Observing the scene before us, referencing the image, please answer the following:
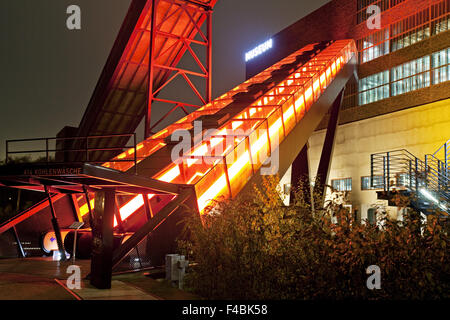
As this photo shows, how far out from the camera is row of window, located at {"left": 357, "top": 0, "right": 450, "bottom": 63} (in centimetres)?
2702

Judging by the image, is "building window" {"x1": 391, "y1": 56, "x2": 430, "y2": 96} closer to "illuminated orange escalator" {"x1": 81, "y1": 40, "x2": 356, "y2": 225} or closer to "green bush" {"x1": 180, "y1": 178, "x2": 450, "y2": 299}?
"illuminated orange escalator" {"x1": 81, "y1": 40, "x2": 356, "y2": 225}

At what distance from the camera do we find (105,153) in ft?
147

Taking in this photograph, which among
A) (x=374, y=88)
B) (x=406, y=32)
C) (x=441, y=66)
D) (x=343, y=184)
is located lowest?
(x=343, y=184)

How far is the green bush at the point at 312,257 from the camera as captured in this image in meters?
7.98

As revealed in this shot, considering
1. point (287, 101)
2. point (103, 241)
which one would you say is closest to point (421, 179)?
point (287, 101)

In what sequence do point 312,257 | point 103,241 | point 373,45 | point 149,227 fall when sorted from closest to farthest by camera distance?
point 312,257 < point 103,241 < point 149,227 < point 373,45

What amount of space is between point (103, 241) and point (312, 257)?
15.8 feet

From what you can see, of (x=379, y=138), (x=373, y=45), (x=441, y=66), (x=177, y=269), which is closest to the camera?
(x=177, y=269)

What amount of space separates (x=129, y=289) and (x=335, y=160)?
2521cm

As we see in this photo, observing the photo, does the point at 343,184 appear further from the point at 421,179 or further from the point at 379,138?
the point at 421,179

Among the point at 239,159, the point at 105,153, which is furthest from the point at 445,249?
the point at 105,153

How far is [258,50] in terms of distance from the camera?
46.1m
